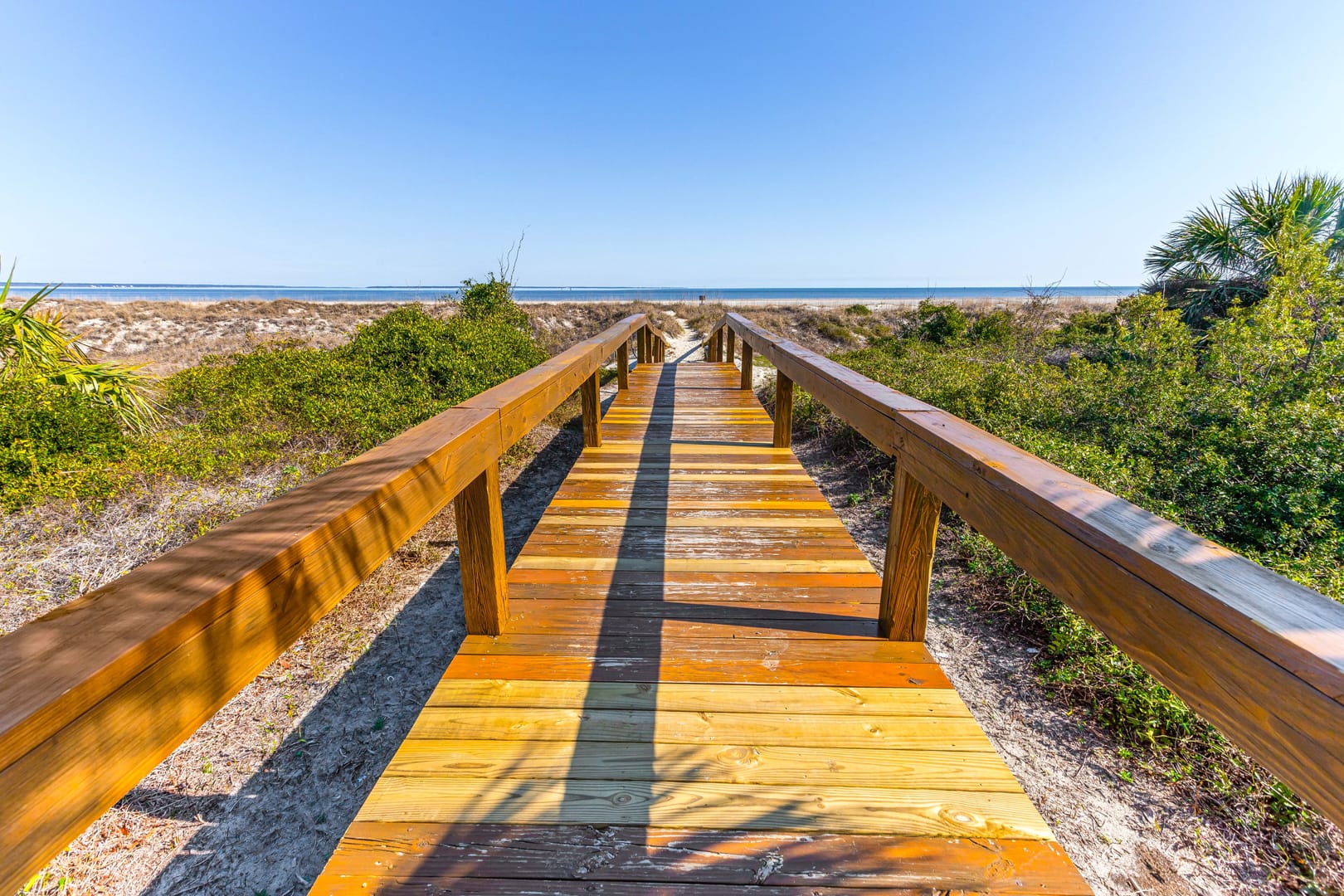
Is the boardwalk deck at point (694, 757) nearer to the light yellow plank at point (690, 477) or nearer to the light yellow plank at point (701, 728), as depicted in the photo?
the light yellow plank at point (701, 728)

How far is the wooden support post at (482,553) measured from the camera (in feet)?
6.17

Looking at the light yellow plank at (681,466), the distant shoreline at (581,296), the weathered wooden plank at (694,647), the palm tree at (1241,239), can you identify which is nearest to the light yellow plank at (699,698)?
the weathered wooden plank at (694,647)

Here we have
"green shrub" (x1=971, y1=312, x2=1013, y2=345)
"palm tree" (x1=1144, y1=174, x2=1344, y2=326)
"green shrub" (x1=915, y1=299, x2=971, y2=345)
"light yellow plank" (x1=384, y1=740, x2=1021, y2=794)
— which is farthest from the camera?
"green shrub" (x1=915, y1=299, x2=971, y2=345)

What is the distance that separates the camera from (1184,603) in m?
0.79

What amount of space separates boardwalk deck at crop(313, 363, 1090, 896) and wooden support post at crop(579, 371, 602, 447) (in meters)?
1.84

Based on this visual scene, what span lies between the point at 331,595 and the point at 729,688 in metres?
1.29

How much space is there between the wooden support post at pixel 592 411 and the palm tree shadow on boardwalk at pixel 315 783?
1768 millimetres

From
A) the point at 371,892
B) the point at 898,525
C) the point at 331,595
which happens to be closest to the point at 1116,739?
the point at 898,525

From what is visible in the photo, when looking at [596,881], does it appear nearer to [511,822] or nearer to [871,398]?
[511,822]

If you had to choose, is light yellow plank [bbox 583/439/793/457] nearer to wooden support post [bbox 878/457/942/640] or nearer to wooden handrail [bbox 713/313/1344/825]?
wooden support post [bbox 878/457/942/640]

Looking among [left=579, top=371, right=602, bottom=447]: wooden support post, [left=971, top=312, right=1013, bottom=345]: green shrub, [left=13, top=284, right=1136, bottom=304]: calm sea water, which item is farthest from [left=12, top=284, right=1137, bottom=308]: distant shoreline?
[left=579, top=371, right=602, bottom=447]: wooden support post

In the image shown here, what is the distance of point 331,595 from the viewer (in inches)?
42.5

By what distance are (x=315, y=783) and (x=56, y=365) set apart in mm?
5194

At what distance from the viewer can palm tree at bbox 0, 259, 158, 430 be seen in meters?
4.47
